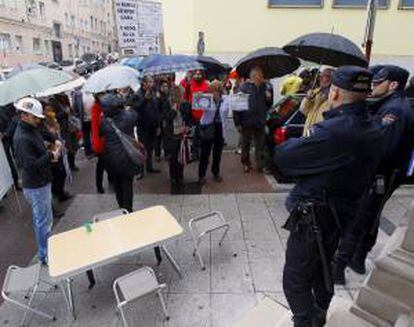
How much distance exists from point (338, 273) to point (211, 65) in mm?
5346

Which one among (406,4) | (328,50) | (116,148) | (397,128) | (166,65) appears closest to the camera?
(397,128)

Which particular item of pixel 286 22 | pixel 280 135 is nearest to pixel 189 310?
pixel 280 135

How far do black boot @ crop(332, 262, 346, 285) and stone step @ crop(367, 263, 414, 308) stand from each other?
988 millimetres

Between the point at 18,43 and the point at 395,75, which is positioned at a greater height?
the point at 395,75

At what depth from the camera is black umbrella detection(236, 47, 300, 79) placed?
5.91 m

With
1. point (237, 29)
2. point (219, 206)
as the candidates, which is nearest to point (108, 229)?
point (219, 206)

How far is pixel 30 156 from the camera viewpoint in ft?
13.0

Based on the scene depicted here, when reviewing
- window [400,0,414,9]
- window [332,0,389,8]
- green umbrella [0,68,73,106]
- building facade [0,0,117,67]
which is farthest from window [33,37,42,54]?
green umbrella [0,68,73,106]

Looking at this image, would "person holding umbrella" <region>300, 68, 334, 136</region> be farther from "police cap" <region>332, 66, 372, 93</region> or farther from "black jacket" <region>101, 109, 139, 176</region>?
"black jacket" <region>101, 109, 139, 176</region>

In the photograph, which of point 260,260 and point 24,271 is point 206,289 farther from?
point 24,271

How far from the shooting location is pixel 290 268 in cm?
265

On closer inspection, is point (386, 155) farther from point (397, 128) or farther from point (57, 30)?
point (57, 30)

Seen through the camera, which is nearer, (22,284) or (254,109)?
(22,284)

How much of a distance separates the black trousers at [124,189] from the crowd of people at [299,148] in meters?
0.01
